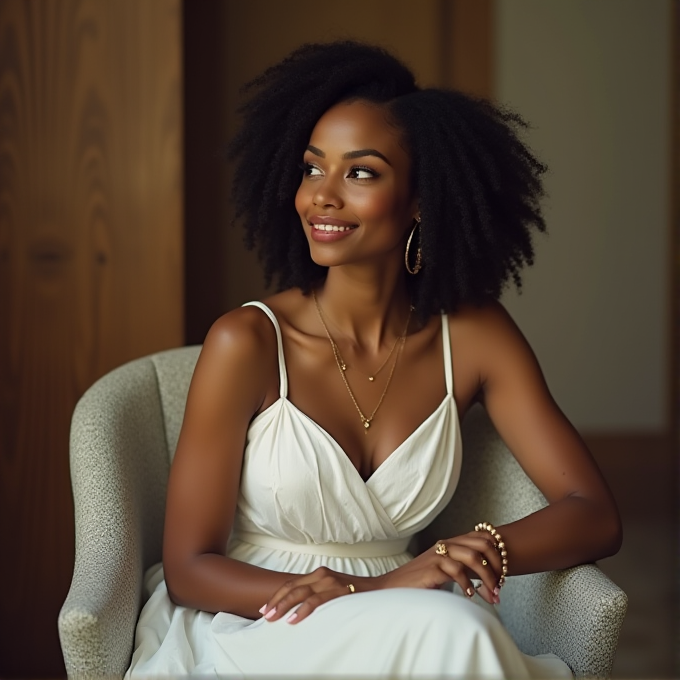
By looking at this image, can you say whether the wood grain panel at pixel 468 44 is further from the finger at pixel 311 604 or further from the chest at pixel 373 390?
the finger at pixel 311 604

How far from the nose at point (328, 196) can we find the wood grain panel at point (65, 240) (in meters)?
0.97

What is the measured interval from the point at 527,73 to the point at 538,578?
9.56 ft

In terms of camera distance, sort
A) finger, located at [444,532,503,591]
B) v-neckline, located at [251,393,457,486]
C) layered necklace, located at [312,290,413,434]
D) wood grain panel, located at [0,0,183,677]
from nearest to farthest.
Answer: finger, located at [444,532,503,591], v-neckline, located at [251,393,457,486], layered necklace, located at [312,290,413,434], wood grain panel, located at [0,0,183,677]

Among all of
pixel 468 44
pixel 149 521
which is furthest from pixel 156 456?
pixel 468 44

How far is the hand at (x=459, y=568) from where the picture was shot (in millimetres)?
1586

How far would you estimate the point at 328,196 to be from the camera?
1831 mm

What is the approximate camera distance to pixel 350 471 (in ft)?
6.01

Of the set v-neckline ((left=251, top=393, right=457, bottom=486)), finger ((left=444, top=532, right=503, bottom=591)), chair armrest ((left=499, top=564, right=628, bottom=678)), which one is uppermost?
v-neckline ((left=251, top=393, right=457, bottom=486))

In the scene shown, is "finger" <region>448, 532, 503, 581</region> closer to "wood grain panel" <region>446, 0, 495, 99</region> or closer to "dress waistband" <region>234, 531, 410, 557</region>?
"dress waistband" <region>234, 531, 410, 557</region>

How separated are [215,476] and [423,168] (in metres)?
0.66

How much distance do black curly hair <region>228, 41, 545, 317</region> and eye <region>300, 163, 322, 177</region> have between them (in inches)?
1.1

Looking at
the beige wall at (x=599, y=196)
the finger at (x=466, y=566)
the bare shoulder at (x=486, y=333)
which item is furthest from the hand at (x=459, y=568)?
the beige wall at (x=599, y=196)

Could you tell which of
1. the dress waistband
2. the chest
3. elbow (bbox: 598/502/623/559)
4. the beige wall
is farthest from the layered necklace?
the beige wall

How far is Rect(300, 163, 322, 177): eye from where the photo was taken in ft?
6.27
